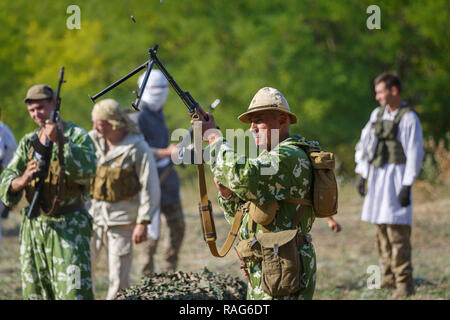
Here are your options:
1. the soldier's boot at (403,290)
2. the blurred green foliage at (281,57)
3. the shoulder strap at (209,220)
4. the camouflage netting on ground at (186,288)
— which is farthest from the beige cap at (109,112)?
the blurred green foliage at (281,57)

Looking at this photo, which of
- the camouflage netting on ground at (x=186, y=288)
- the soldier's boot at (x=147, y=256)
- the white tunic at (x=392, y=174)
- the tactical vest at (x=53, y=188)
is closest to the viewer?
the camouflage netting on ground at (x=186, y=288)

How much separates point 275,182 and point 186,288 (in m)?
2.31

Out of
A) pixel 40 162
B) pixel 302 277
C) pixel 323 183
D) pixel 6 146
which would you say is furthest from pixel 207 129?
pixel 6 146

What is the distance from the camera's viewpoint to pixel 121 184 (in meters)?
7.63

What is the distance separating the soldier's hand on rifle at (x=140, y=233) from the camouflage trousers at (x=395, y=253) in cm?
304

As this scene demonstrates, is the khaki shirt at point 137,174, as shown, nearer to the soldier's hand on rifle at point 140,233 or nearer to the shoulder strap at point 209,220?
the soldier's hand on rifle at point 140,233

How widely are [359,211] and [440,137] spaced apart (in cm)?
786

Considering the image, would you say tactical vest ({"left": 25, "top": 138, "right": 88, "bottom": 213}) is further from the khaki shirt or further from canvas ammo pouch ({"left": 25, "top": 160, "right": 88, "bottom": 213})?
the khaki shirt

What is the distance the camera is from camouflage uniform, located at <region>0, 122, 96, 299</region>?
6.48 m

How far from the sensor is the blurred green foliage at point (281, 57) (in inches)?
843

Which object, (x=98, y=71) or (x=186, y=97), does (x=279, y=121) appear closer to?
(x=186, y=97)

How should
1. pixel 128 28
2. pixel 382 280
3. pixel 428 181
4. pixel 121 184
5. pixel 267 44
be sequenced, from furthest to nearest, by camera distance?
pixel 128 28
pixel 267 44
pixel 428 181
pixel 382 280
pixel 121 184

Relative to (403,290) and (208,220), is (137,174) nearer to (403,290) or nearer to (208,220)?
(208,220)
